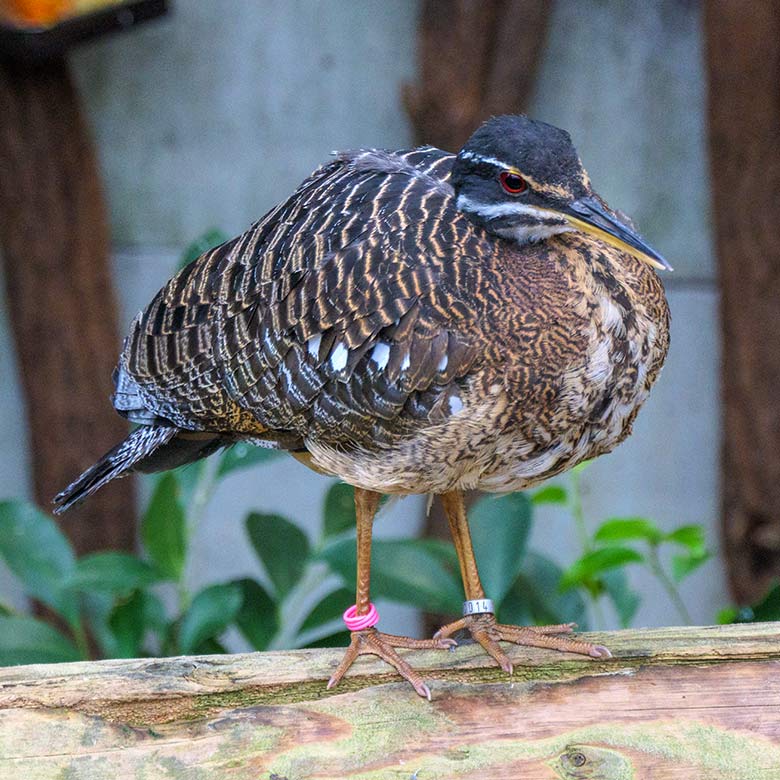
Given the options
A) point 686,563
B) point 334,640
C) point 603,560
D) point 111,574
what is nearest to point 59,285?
point 111,574

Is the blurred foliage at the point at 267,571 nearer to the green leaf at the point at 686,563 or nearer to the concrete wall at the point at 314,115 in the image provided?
the green leaf at the point at 686,563

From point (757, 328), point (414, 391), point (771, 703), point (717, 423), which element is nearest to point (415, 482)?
point (414, 391)

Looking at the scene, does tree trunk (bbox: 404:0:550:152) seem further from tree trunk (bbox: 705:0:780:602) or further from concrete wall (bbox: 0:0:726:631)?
tree trunk (bbox: 705:0:780:602)


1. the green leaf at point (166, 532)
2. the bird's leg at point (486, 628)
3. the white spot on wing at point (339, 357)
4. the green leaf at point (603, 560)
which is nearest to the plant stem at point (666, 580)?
the green leaf at point (603, 560)

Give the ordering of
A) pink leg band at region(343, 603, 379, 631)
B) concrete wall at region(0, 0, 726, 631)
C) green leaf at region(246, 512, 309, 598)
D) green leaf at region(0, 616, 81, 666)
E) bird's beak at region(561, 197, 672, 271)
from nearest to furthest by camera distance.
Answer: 1. bird's beak at region(561, 197, 672, 271)
2. pink leg band at region(343, 603, 379, 631)
3. green leaf at region(0, 616, 81, 666)
4. green leaf at region(246, 512, 309, 598)
5. concrete wall at region(0, 0, 726, 631)

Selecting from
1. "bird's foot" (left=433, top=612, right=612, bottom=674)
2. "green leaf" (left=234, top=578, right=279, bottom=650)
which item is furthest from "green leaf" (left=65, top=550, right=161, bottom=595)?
"bird's foot" (left=433, top=612, right=612, bottom=674)

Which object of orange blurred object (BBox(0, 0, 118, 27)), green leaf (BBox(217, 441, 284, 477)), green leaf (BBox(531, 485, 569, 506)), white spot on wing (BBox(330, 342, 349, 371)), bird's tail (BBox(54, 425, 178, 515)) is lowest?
green leaf (BBox(531, 485, 569, 506))
